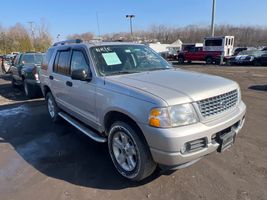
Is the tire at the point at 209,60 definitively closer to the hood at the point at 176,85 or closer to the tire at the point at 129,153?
the hood at the point at 176,85

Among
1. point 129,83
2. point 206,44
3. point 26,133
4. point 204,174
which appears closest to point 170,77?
point 129,83

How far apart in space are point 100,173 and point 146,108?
1.41 meters

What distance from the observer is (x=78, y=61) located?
4.20 metres

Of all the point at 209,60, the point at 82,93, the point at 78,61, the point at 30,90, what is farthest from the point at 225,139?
the point at 209,60

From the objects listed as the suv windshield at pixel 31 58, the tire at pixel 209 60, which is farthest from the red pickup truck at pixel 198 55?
the suv windshield at pixel 31 58

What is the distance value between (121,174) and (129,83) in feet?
4.26

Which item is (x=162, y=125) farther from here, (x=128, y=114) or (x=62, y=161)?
(x=62, y=161)

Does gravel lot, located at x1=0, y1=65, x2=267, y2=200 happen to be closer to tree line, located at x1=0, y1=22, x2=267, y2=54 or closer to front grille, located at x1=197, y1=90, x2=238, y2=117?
front grille, located at x1=197, y1=90, x2=238, y2=117

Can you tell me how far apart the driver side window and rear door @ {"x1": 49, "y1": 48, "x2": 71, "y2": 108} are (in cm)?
24

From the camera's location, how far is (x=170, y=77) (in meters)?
3.43

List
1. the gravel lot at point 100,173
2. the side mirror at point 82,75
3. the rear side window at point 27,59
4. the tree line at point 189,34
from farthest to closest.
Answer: the tree line at point 189,34 → the rear side window at point 27,59 → the side mirror at point 82,75 → the gravel lot at point 100,173

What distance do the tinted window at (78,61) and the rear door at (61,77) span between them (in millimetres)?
238

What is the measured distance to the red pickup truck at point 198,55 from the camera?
25641 mm

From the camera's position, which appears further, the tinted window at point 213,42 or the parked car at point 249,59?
the tinted window at point 213,42
